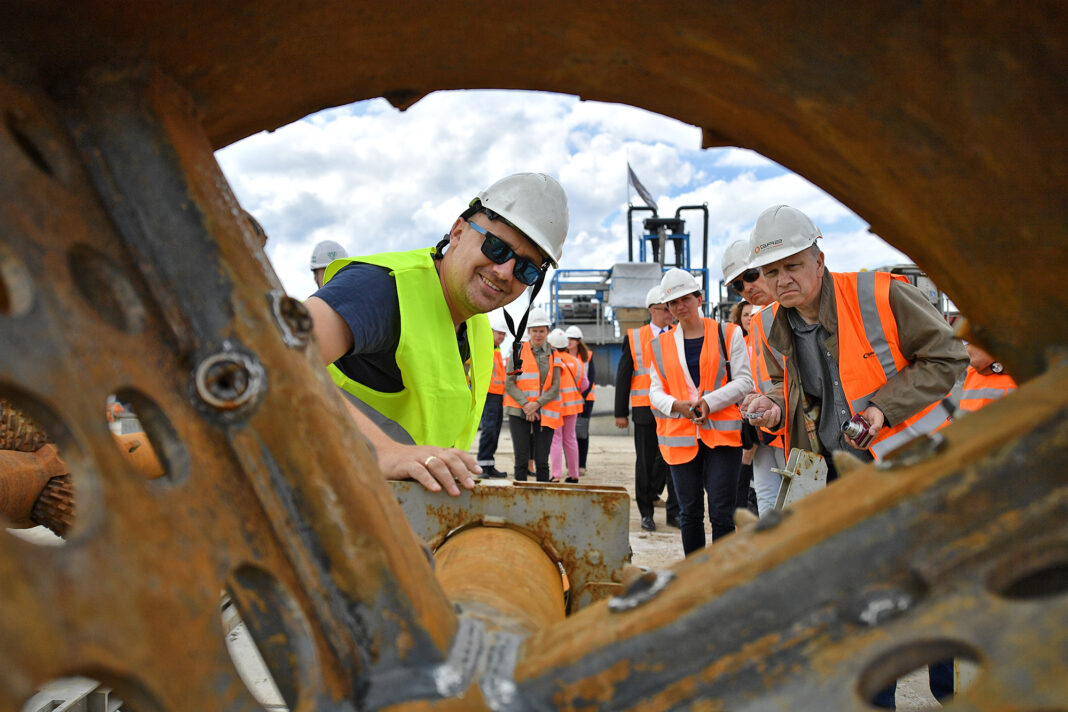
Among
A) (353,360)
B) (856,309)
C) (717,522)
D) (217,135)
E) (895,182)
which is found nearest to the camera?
(895,182)

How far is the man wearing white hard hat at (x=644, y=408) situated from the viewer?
232 inches

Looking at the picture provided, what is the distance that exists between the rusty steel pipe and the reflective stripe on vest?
505 millimetres

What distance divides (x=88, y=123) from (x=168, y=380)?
302mm

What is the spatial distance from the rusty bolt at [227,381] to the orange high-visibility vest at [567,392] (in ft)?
23.4

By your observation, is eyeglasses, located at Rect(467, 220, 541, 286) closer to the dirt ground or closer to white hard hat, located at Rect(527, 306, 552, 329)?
the dirt ground

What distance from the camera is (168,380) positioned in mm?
703

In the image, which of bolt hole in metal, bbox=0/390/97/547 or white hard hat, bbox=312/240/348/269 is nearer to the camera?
bolt hole in metal, bbox=0/390/97/547

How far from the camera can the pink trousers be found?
26.6ft

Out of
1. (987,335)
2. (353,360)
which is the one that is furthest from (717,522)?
(987,335)

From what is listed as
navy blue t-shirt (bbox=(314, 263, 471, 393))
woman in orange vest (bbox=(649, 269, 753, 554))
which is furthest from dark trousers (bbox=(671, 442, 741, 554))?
A: navy blue t-shirt (bbox=(314, 263, 471, 393))

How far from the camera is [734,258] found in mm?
4461

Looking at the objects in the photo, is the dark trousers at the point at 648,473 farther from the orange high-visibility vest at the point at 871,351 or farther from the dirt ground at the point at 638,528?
the orange high-visibility vest at the point at 871,351

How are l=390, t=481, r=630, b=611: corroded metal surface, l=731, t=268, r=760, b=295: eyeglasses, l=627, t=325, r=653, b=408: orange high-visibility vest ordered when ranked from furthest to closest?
Result: l=627, t=325, r=653, b=408: orange high-visibility vest, l=731, t=268, r=760, b=295: eyeglasses, l=390, t=481, r=630, b=611: corroded metal surface

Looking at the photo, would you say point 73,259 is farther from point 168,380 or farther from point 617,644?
point 617,644
